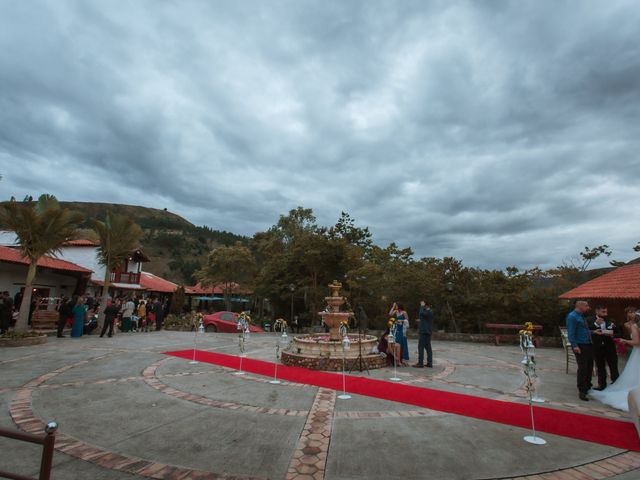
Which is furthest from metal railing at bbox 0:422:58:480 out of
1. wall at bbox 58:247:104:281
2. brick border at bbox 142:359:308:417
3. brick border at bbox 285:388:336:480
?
wall at bbox 58:247:104:281

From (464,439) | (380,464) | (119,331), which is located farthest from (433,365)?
(119,331)

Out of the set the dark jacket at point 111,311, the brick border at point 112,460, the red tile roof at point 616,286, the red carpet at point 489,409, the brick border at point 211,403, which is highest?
the red tile roof at point 616,286

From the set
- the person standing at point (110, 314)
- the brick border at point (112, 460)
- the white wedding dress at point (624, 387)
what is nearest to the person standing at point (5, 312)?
the person standing at point (110, 314)

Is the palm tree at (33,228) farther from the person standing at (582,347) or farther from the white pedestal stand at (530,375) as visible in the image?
the person standing at (582,347)

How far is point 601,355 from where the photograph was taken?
6938mm

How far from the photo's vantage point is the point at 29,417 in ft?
15.0

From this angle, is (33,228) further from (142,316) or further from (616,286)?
(616,286)

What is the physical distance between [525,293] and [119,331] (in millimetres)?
19910

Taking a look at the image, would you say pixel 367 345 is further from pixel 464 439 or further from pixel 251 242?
pixel 251 242

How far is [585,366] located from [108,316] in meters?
15.5

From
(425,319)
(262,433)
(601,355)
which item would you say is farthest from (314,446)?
(601,355)

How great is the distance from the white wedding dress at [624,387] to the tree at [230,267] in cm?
2766

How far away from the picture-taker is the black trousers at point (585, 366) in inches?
243

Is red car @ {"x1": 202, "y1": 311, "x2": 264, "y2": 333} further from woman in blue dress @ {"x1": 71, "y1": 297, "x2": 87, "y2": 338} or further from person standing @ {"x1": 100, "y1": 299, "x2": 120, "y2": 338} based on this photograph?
woman in blue dress @ {"x1": 71, "y1": 297, "x2": 87, "y2": 338}
